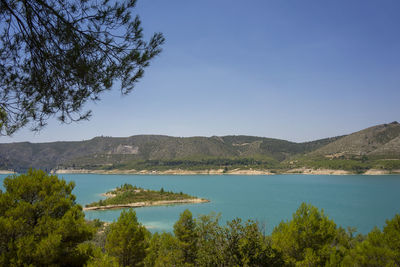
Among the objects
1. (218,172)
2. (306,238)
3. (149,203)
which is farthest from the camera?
(218,172)

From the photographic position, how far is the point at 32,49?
5.96 metres

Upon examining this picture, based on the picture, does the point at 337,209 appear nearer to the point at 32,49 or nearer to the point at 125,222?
the point at 125,222

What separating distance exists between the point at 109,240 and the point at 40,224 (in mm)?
7876

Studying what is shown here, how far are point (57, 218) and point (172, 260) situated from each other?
6.98 metres

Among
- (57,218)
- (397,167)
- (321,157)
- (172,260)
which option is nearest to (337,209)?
(172,260)

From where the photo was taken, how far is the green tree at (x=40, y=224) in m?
8.34

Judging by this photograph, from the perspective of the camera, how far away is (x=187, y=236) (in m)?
20.2

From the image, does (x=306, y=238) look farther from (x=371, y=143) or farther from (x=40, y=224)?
(x=371, y=143)

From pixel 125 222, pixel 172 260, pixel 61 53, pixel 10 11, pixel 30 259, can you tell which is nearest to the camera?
pixel 10 11

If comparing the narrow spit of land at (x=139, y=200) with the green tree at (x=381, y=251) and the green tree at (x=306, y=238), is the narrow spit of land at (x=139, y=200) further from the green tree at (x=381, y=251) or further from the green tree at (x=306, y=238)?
the green tree at (x=381, y=251)

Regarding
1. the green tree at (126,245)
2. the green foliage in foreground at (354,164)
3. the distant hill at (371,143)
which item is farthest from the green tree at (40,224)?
the distant hill at (371,143)

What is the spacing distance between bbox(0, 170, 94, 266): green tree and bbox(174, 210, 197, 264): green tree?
10.6m

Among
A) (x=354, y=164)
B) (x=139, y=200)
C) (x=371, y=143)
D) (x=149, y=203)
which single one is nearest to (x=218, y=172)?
(x=354, y=164)

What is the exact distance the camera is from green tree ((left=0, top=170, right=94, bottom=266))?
27.3 feet
